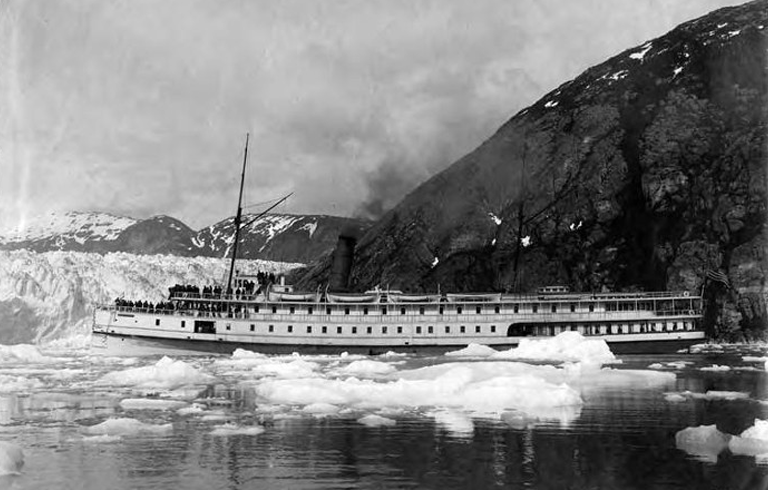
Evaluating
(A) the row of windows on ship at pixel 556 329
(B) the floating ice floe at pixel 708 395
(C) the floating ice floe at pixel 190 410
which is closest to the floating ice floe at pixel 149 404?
(C) the floating ice floe at pixel 190 410

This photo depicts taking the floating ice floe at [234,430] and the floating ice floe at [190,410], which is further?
the floating ice floe at [190,410]

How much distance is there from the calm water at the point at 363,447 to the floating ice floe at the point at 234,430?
110 millimetres

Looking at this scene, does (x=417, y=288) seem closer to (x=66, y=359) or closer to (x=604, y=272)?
(x=604, y=272)

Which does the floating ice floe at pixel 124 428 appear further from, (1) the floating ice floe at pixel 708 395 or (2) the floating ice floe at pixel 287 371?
(1) the floating ice floe at pixel 708 395

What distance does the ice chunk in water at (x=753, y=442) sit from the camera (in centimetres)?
1897

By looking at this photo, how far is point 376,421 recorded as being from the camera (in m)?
23.8

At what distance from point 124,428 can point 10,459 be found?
5.35 m

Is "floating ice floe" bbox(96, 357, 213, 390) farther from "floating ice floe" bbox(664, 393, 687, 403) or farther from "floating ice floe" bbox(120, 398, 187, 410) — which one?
"floating ice floe" bbox(664, 393, 687, 403)

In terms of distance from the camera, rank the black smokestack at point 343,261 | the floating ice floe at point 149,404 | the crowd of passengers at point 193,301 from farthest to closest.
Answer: the black smokestack at point 343,261, the crowd of passengers at point 193,301, the floating ice floe at point 149,404

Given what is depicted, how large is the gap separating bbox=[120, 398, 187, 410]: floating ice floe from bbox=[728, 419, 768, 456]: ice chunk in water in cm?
2063

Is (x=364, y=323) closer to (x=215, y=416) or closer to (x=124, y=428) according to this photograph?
(x=215, y=416)

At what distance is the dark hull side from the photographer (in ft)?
194

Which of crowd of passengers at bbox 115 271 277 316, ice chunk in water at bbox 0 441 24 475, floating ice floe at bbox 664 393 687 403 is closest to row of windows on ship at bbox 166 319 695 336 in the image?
crowd of passengers at bbox 115 271 277 316

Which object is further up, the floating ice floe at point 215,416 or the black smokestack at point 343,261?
the black smokestack at point 343,261
